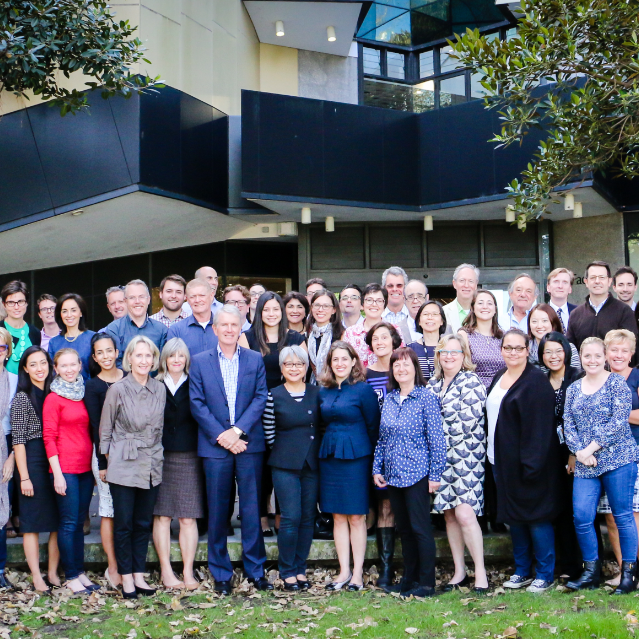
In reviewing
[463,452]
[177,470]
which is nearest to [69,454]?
[177,470]

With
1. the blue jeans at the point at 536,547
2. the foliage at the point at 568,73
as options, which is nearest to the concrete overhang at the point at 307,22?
the foliage at the point at 568,73

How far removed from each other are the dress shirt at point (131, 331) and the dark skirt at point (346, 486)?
1912mm

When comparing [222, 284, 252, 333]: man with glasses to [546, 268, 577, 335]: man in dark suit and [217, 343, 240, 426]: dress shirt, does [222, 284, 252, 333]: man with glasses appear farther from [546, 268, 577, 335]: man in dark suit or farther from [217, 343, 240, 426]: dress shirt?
[546, 268, 577, 335]: man in dark suit

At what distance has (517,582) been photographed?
226 inches

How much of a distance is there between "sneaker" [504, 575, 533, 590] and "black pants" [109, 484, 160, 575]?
280 centimetres

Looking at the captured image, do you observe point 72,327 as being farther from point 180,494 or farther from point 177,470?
point 180,494

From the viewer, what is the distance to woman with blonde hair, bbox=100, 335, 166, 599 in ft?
18.6

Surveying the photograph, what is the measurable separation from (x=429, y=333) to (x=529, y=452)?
137cm

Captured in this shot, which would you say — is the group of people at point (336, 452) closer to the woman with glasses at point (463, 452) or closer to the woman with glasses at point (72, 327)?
the woman with glasses at point (463, 452)

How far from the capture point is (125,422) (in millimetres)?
5695

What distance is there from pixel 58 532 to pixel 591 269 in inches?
205

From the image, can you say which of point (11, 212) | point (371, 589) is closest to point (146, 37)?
point (11, 212)

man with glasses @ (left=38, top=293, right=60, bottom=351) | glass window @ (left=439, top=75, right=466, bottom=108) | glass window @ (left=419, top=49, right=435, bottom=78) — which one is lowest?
man with glasses @ (left=38, top=293, right=60, bottom=351)

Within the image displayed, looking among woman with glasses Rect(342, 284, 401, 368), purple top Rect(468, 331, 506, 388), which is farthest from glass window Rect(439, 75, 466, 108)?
purple top Rect(468, 331, 506, 388)
